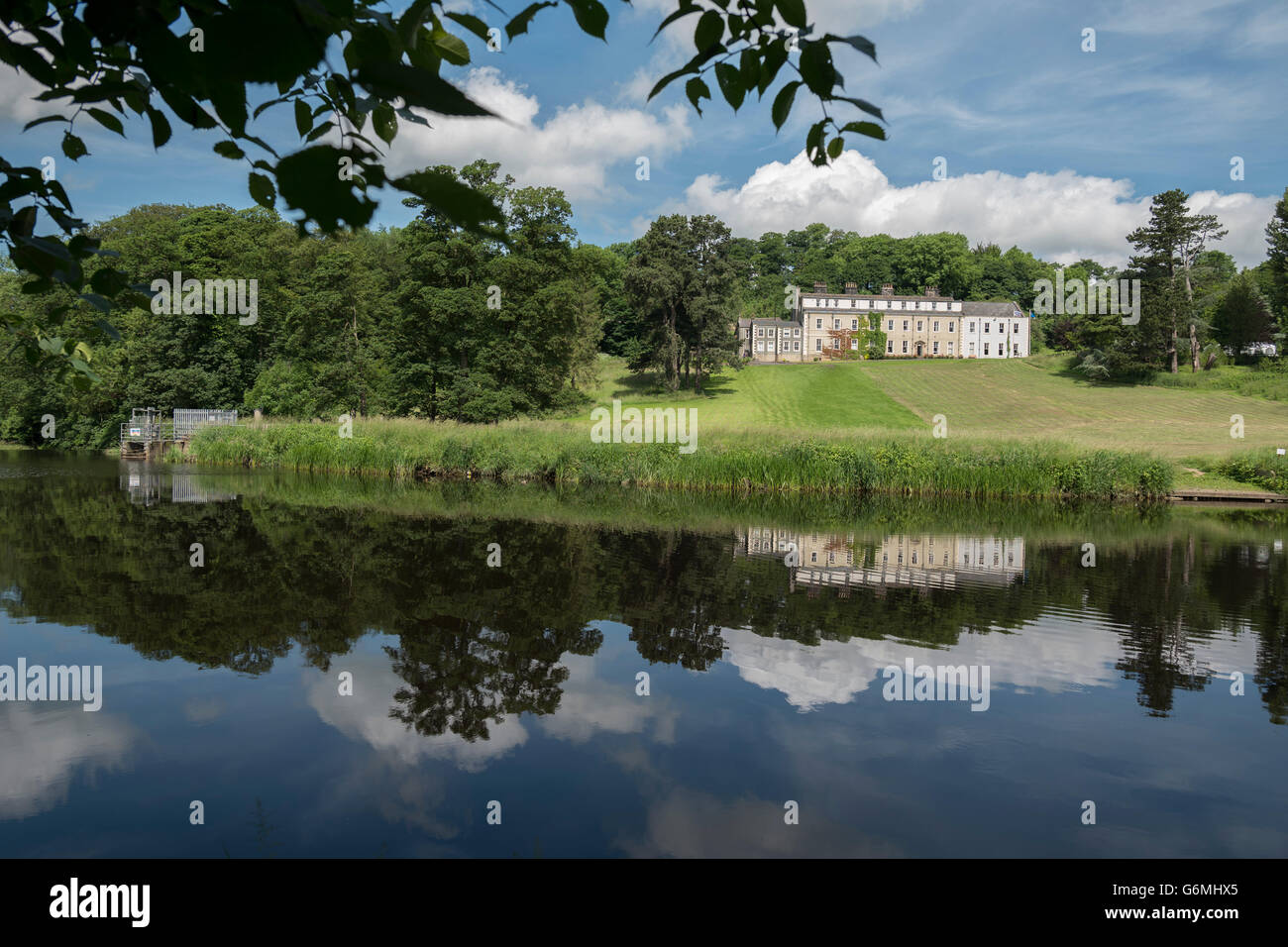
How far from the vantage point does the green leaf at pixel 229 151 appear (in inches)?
75.6

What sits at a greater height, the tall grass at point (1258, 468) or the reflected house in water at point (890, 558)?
the tall grass at point (1258, 468)

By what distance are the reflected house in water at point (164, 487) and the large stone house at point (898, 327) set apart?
76.3 m

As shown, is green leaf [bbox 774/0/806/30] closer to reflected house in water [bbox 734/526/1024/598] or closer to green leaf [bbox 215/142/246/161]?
green leaf [bbox 215/142/246/161]

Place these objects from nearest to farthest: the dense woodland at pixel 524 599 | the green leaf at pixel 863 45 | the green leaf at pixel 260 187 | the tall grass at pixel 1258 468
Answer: the green leaf at pixel 863 45
the green leaf at pixel 260 187
the dense woodland at pixel 524 599
the tall grass at pixel 1258 468

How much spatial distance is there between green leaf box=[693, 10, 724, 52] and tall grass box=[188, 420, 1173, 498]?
21.7m

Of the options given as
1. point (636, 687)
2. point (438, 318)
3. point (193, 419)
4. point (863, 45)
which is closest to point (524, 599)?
point (636, 687)

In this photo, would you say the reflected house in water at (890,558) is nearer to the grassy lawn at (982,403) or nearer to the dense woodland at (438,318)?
the grassy lawn at (982,403)

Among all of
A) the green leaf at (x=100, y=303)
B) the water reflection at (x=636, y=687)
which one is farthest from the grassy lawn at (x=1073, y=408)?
the green leaf at (x=100, y=303)

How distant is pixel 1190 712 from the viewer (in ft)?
21.8

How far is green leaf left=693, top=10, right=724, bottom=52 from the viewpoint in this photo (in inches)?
67.9

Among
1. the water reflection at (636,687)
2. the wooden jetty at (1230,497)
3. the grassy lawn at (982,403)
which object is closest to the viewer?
the water reflection at (636,687)

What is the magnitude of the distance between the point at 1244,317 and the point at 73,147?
7429 cm

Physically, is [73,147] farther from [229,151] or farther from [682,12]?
[682,12]
